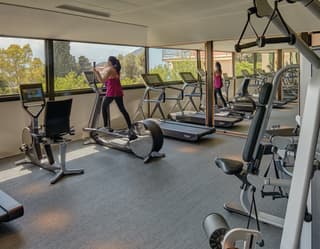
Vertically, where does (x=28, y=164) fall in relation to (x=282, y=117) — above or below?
below

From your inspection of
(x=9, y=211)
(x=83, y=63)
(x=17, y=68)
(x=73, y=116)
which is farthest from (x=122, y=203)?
(x=83, y=63)

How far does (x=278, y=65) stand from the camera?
7.64m

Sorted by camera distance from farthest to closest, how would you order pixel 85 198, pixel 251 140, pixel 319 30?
pixel 319 30 → pixel 85 198 → pixel 251 140

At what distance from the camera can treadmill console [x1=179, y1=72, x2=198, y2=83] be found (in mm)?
7915

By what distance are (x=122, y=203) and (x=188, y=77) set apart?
529 cm

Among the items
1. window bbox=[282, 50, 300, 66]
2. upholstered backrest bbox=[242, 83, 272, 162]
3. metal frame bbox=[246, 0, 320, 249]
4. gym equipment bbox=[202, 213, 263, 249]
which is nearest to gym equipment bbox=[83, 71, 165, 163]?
upholstered backrest bbox=[242, 83, 272, 162]

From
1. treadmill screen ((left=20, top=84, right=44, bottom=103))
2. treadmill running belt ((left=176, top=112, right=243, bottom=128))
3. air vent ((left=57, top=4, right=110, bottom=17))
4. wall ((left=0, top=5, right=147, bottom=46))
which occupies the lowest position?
treadmill running belt ((left=176, top=112, right=243, bottom=128))

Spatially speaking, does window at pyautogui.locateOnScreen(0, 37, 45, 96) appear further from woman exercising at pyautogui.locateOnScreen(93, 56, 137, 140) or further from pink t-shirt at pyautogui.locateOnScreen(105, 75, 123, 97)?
pink t-shirt at pyautogui.locateOnScreen(105, 75, 123, 97)

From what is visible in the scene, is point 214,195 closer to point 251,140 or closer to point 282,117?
point 251,140

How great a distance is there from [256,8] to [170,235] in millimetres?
2049

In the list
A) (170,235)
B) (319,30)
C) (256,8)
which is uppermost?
(319,30)

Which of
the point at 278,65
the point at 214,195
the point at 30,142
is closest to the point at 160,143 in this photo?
the point at 214,195

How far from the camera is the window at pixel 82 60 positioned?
6055mm

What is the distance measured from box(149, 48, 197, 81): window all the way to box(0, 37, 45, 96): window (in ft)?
10.6
